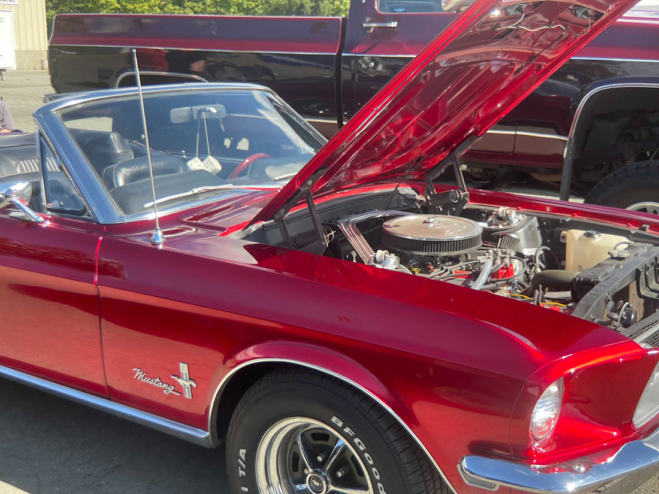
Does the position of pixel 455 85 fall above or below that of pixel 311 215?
above

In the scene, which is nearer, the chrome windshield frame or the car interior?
the chrome windshield frame

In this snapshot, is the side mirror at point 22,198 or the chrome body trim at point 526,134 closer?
the side mirror at point 22,198

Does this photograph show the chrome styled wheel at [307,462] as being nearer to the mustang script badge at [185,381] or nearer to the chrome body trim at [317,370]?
the chrome body trim at [317,370]

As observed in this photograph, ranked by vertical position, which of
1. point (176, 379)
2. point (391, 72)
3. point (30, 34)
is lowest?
point (176, 379)

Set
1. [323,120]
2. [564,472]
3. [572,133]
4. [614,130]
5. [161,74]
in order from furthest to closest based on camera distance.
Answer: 1. [161,74]
2. [323,120]
3. [614,130]
4. [572,133]
5. [564,472]

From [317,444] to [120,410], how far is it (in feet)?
2.57

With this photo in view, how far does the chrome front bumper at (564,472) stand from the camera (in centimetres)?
175

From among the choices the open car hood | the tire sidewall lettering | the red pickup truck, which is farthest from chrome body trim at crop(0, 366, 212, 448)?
the red pickup truck

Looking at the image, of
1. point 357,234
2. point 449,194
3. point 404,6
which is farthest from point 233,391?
point 404,6

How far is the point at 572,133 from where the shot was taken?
14.6ft

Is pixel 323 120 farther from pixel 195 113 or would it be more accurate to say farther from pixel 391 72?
pixel 195 113

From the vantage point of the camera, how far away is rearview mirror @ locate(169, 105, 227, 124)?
10.3 ft

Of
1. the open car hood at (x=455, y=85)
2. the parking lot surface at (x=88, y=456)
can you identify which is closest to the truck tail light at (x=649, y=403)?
the parking lot surface at (x=88, y=456)

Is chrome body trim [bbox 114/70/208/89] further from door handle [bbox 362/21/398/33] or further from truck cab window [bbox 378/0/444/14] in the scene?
truck cab window [bbox 378/0/444/14]
